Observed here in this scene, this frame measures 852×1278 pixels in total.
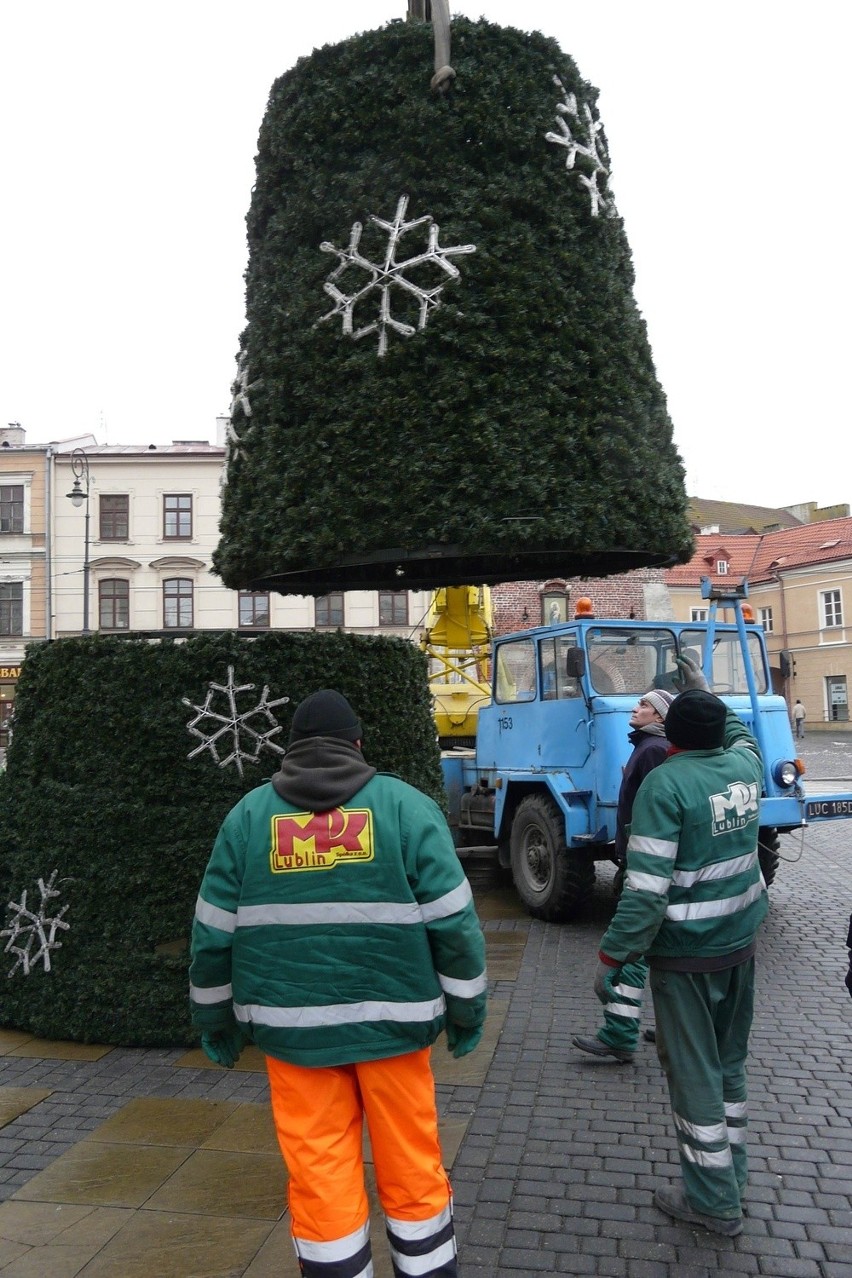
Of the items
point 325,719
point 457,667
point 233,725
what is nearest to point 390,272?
point 325,719

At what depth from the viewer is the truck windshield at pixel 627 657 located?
8484 mm

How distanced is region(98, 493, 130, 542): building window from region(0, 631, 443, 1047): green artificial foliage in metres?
35.9

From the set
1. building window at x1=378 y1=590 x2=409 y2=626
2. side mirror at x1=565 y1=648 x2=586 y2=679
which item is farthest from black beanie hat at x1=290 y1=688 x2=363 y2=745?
building window at x1=378 y1=590 x2=409 y2=626

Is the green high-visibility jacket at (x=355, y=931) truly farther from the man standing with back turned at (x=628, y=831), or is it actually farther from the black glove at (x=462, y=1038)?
the man standing with back turned at (x=628, y=831)

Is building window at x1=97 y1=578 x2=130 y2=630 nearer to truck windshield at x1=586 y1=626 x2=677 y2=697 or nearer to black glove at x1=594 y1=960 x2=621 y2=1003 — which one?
truck windshield at x1=586 y1=626 x2=677 y2=697

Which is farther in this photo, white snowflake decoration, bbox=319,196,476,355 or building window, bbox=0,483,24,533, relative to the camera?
building window, bbox=0,483,24,533

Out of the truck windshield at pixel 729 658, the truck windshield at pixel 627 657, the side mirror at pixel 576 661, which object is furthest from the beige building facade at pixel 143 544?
the side mirror at pixel 576 661

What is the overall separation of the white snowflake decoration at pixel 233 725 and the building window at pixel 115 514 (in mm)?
36169

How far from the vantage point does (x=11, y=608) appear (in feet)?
129

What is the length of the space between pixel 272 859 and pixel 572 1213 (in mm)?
1793

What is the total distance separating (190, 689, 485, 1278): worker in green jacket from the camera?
2.66 m

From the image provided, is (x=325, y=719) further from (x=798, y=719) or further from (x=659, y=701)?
(x=798, y=719)

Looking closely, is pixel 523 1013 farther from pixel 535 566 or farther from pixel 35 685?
pixel 35 685

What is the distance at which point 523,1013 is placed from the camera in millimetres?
5961
